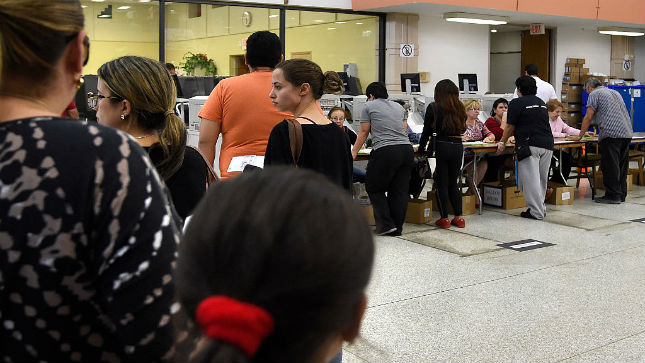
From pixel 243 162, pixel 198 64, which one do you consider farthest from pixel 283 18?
pixel 243 162

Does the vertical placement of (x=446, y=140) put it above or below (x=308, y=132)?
below

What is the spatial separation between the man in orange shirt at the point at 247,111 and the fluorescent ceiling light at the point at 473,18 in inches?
373

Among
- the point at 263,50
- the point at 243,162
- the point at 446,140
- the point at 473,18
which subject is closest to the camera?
the point at 243,162

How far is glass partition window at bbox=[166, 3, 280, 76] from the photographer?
11219mm

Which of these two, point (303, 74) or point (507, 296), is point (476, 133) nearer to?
point (507, 296)

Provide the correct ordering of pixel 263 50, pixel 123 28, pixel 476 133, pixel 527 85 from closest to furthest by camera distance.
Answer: pixel 263 50
pixel 527 85
pixel 476 133
pixel 123 28

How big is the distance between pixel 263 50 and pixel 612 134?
19.8ft

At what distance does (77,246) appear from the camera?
999 millimetres

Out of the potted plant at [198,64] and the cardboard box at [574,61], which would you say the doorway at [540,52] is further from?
the potted plant at [198,64]

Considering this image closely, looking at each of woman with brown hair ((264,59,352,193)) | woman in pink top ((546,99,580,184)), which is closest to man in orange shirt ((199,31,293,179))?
woman with brown hair ((264,59,352,193))

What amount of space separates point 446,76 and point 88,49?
42.2 feet

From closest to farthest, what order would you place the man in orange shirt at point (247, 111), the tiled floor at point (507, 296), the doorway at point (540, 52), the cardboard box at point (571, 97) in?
the man in orange shirt at point (247, 111) < the tiled floor at point (507, 296) < the cardboard box at point (571, 97) < the doorway at point (540, 52)

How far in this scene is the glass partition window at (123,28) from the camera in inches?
410

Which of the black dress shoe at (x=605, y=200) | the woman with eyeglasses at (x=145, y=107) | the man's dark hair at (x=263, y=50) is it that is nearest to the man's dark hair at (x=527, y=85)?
the black dress shoe at (x=605, y=200)
